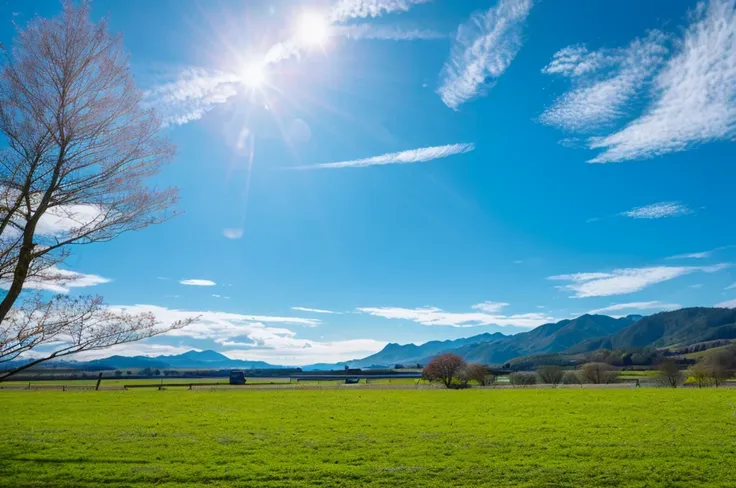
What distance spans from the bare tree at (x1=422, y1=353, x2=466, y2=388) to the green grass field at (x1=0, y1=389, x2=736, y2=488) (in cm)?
6348

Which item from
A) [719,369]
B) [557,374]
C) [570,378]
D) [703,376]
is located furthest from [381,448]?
[570,378]

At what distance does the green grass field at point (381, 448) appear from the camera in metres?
14.9

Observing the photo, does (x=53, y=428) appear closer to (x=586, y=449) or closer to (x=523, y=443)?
(x=523, y=443)

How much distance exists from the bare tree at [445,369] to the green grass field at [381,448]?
63478 mm

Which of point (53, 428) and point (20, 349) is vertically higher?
point (20, 349)

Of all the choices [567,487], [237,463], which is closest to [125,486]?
[237,463]

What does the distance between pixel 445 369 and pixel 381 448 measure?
257ft

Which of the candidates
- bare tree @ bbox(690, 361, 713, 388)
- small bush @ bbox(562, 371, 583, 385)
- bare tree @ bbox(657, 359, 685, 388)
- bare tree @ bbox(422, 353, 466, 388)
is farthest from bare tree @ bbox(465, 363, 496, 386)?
bare tree @ bbox(690, 361, 713, 388)

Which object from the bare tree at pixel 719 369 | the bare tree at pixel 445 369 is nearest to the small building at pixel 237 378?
the bare tree at pixel 445 369

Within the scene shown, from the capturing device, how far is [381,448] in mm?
19375

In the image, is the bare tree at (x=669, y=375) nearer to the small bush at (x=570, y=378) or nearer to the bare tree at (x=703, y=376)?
the bare tree at (x=703, y=376)

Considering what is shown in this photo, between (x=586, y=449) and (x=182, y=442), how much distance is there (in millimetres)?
17845

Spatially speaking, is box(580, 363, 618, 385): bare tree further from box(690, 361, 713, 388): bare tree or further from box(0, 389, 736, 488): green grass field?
box(0, 389, 736, 488): green grass field

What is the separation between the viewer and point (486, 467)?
15961 mm
